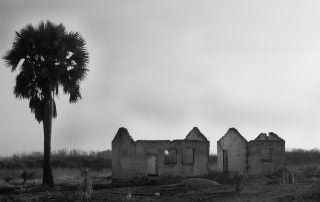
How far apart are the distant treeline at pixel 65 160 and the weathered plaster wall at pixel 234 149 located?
45.2 feet

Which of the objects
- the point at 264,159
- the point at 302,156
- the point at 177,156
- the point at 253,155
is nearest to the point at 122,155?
the point at 177,156

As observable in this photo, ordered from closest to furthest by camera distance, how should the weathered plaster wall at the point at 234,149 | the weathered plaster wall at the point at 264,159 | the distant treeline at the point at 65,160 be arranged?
1. the weathered plaster wall at the point at 264,159
2. the weathered plaster wall at the point at 234,149
3. the distant treeline at the point at 65,160

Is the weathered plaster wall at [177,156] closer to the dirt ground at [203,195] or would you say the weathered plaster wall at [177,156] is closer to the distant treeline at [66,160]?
the dirt ground at [203,195]

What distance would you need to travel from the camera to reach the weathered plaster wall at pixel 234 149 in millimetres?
32938

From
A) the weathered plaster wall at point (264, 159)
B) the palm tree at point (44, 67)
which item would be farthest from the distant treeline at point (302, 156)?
the palm tree at point (44, 67)

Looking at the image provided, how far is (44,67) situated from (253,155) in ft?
44.0

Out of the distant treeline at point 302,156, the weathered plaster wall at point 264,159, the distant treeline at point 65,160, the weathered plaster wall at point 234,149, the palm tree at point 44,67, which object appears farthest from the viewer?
the distant treeline at point 302,156

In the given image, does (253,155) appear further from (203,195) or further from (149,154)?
(203,195)

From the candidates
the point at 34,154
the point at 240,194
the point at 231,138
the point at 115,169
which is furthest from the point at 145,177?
the point at 34,154

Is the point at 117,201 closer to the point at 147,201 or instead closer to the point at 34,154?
the point at 147,201

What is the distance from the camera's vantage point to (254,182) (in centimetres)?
2728

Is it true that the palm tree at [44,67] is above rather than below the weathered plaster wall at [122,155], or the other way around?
above

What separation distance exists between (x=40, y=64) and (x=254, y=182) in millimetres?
12183

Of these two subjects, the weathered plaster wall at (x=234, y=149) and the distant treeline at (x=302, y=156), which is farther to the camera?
the distant treeline at (x=302, y=156)
